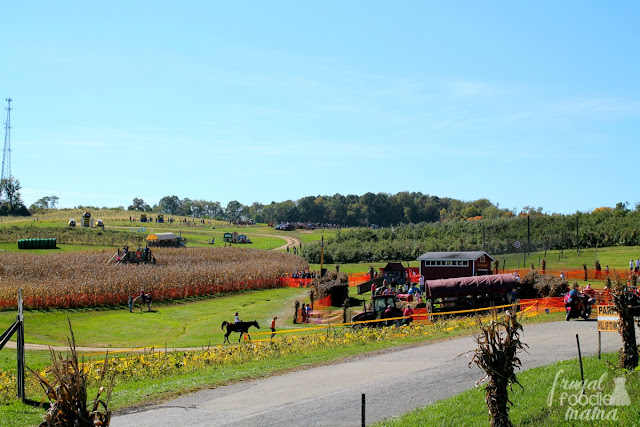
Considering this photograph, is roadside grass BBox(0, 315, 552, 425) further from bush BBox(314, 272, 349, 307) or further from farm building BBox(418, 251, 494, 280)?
farm building BBox(418, 251, 494, 280)

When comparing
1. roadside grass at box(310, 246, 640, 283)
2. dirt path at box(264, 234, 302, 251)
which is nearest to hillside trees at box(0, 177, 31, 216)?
dirt path at box(264, 234, 302, 251)

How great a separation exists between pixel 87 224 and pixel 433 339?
111082 millimetres

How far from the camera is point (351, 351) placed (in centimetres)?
2480

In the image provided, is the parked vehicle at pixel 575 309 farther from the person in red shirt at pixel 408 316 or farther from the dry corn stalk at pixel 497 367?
the dry corn stalk at pixel 497 367

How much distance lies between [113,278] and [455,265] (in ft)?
98.0

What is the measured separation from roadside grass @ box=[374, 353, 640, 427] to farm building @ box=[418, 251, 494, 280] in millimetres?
31898

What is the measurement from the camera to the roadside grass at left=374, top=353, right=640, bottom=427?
12969 mm

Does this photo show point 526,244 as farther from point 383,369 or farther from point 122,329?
point 383,369

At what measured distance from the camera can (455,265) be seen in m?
49.5

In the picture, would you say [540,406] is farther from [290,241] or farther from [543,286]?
[290,241]

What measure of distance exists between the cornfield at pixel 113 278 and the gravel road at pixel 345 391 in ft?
109

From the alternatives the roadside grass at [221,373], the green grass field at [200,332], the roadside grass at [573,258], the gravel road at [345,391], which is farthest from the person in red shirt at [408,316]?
the roadside grass at [573,258]

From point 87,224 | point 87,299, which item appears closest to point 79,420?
point 87,299

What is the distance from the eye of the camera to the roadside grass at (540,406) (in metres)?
13.0
